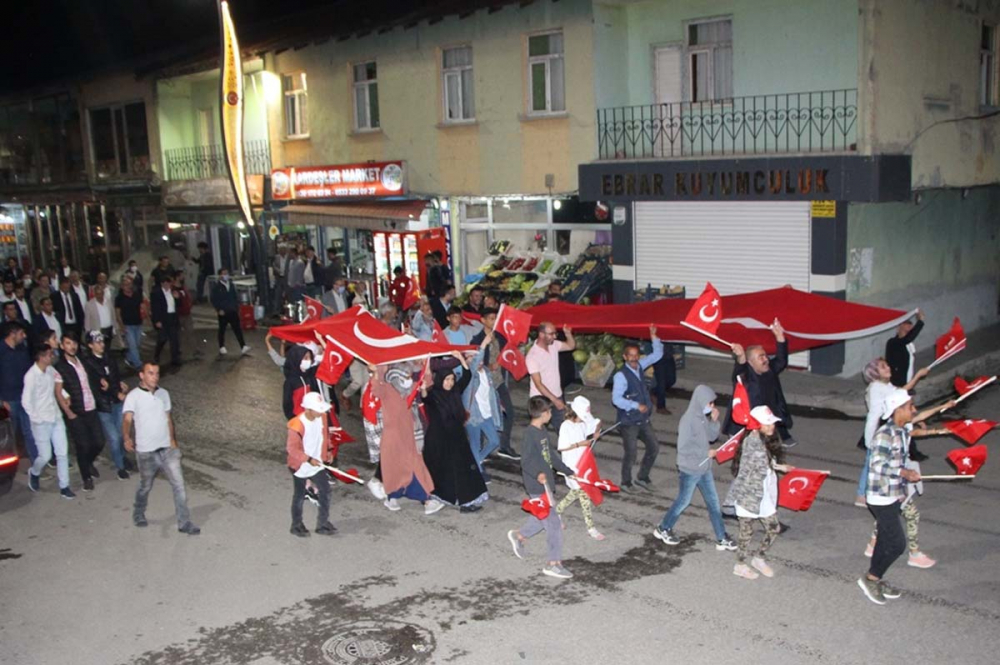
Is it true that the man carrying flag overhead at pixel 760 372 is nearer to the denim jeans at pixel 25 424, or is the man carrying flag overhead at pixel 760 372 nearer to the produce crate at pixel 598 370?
the produce crate at pixel 598 370

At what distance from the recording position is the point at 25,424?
1226cm

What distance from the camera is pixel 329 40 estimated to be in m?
24.4

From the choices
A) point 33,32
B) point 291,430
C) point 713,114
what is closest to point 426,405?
point 291,430

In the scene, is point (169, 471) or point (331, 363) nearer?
point (169, 471)

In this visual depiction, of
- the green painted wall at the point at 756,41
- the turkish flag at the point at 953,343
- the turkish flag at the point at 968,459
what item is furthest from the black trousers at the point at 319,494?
the green painted wall at the point at 756,41

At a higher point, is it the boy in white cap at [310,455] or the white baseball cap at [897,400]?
the white baseball cap at [897,400]

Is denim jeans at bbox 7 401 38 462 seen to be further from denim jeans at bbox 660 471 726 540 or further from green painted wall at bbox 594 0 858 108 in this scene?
green painted wall at bbox 594 0 858 108

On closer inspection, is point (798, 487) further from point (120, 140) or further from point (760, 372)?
point (120, 140)

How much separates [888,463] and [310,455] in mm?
5318

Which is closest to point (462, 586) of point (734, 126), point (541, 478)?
point (541, 478)

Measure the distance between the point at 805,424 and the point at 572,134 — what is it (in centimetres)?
828

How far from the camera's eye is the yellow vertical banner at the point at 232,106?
81.4 ft

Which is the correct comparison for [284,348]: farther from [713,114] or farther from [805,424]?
[713,114]

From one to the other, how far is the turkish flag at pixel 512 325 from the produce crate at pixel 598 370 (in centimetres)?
418
